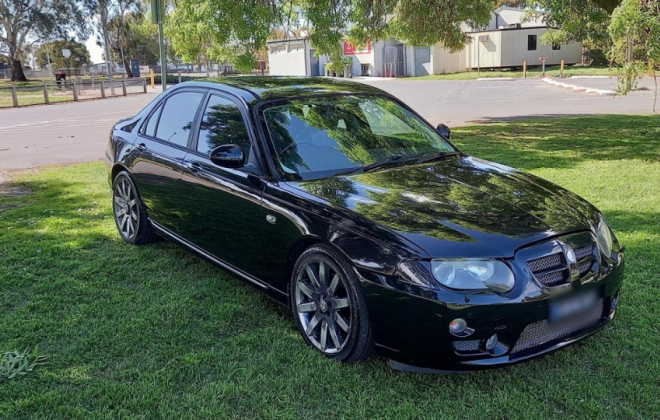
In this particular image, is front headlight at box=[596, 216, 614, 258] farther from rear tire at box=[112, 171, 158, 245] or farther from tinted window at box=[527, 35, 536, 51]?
tinted window at box=[527, 35, 536, 51]

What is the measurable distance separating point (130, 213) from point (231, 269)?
1874mm

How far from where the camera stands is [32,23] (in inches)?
2255

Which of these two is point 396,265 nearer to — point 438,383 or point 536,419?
point 438,383

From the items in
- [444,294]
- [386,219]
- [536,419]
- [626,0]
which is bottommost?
[536,419]

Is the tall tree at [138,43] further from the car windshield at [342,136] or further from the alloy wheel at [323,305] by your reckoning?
the alloy wheel at [323,305]

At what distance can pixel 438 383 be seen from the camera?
3.21 metres

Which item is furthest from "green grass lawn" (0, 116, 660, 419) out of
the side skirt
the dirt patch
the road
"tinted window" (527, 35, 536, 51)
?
"tinted window" (527, 35, 536, 51)

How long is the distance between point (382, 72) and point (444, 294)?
1872 inches

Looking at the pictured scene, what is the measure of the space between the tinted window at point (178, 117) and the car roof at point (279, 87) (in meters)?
0.15

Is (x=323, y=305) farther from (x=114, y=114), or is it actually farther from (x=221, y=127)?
(x=114, y=114)

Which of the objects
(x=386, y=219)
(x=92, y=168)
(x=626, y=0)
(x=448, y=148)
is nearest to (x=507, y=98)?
(x=626, y=0)

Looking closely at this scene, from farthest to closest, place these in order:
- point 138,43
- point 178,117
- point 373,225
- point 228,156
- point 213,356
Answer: point 138,43 → point 178,117 → point 228,156 → point 213,356 → point 373,225

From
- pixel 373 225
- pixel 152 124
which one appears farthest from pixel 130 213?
pixel 373 225

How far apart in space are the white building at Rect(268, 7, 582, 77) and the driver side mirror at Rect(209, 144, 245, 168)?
39.0 metres
